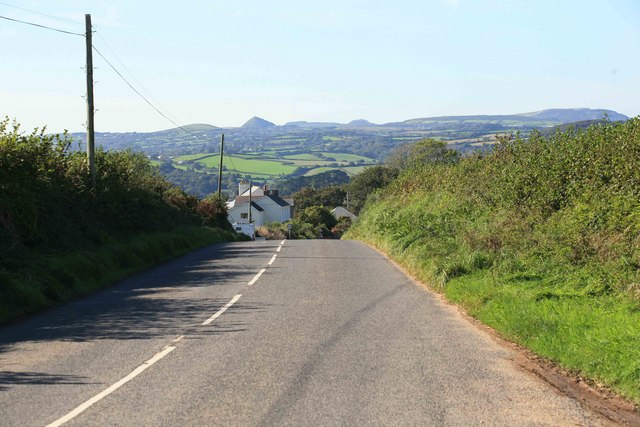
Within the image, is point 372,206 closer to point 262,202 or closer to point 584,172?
point 584,172

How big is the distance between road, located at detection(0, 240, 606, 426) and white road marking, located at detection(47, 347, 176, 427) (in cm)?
2

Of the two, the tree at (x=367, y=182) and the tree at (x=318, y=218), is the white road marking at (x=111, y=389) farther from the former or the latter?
the tree at (x=367, y=182)

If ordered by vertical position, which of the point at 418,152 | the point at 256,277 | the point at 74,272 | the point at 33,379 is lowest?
the point at 256,277

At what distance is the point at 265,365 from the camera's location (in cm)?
886

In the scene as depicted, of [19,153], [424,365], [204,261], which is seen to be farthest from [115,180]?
[424,365]

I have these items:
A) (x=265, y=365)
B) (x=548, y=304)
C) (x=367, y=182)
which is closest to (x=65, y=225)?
(x=265, y=365)

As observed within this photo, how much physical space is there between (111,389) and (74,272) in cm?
1080

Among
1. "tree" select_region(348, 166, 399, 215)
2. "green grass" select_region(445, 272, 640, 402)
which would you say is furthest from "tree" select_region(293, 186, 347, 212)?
"green grass" select_region(445, 272, 640, 402)

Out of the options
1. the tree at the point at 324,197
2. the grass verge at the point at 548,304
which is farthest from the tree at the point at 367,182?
the grass verge at the point at 548,304

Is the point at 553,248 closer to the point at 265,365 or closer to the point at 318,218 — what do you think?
the point at 265,365

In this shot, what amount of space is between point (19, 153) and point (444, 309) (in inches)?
471

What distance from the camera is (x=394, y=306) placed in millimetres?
14156

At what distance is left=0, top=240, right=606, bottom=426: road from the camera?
6.92 meters

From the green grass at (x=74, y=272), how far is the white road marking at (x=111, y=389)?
5.04 meters
